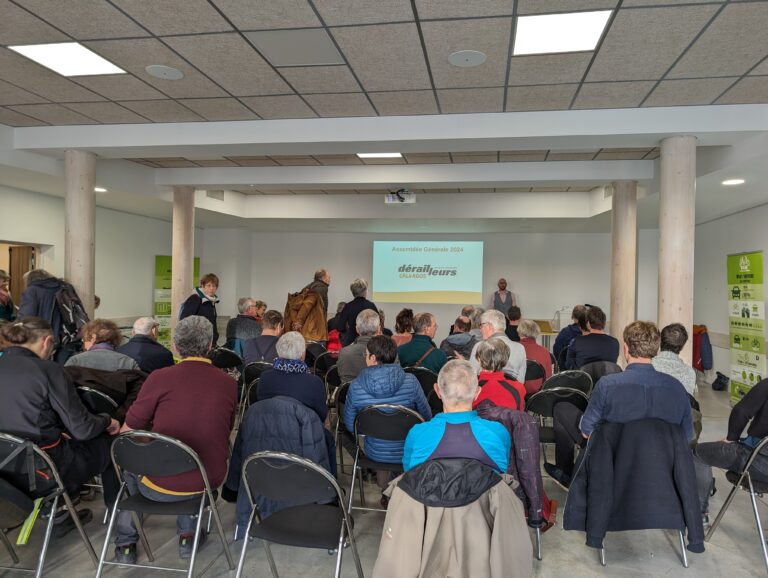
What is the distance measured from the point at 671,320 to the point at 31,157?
275 inches

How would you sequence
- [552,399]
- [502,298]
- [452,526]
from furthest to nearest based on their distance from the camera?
[502,298]
[552,399]
[452,526]

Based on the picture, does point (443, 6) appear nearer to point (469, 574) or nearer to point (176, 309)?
point (469, 574)

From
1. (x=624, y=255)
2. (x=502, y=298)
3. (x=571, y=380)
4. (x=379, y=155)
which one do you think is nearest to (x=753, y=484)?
(x=571, y=380)

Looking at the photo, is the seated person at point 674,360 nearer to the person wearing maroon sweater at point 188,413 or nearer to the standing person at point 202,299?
the person wearing maroon sweater at point 188,413

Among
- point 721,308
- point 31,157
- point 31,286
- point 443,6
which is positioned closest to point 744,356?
point 721,308

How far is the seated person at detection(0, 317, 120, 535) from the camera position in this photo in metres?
2.30

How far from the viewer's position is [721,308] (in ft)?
27.7

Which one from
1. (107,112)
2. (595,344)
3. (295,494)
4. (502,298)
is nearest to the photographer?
(295,494)

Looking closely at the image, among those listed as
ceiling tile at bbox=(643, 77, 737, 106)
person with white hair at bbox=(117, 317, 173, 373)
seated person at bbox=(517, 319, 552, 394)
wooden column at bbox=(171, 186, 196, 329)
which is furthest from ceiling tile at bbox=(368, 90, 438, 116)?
wooden column at bbox=(171, 186, 196, 329)

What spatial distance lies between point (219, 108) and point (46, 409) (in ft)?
11.5

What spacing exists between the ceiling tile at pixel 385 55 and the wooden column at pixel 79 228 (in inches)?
138

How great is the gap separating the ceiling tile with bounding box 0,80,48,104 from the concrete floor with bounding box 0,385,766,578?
3638mm

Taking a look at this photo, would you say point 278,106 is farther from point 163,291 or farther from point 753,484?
point 163,291

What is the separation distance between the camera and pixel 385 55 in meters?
3.83
